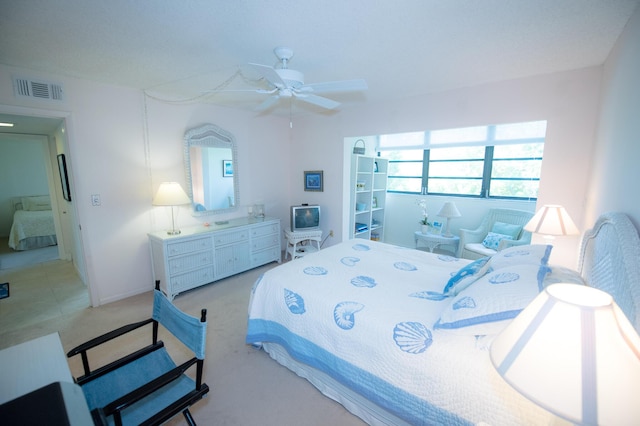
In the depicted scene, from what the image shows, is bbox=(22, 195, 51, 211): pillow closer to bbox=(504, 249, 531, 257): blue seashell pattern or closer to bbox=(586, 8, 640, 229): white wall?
bbox=(504, 249, 531, 257): blue seashell pattern

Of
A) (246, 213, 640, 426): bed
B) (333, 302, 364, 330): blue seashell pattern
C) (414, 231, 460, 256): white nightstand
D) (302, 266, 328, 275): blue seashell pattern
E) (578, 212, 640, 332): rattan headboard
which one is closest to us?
(578, 212, 640, 332): rattan headboard

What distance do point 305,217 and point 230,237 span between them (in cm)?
119

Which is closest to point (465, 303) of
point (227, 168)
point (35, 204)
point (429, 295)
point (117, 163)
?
point (429, 295)

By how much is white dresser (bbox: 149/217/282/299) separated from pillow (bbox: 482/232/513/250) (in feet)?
10.1

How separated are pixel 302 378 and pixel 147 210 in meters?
2.69

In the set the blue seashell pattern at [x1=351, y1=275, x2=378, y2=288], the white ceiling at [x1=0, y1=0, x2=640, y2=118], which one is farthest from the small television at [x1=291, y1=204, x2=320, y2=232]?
the blue seashell pattern at [x1=351, y1=275, x2=378, y2=288]

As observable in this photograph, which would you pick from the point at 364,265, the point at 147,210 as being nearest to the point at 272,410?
the point at 364,265

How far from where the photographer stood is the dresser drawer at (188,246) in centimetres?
301

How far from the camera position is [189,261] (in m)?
3.18

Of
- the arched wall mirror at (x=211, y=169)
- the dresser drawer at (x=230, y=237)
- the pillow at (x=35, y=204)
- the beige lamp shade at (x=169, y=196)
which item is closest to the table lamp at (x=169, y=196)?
the beige lamp shade at (x=169, y=196)

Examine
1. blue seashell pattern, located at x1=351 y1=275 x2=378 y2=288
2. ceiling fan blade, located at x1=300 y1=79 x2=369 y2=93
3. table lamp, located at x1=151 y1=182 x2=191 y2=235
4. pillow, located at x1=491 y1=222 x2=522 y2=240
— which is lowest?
blue seashell pattern, located at x1=351 y1=275 x2=378 y2=288

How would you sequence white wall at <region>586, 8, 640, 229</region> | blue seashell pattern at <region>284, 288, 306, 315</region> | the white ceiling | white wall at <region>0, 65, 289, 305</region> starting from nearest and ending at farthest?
1. white wall at <region>586, 8, 640, 229</region>
2. the white ceiling
3. blue seashell pattern at <region>284, 288, 306, 315</region>
4. white wall at <region>0, 65, 289, 305</region>

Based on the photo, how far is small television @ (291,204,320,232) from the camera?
162 inches

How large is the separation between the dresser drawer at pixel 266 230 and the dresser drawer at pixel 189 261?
2.30ft
